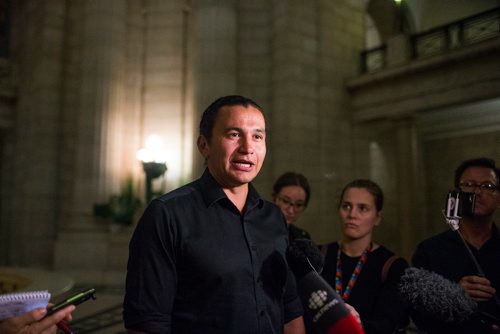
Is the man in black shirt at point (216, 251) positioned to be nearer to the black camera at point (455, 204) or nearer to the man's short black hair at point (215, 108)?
the man's short black hair at point (215, 108)

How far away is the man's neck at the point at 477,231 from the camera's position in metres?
2.46

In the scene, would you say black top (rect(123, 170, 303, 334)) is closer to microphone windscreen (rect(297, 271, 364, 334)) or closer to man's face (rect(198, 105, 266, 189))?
man's face (rect(198, 105, 266, 189))

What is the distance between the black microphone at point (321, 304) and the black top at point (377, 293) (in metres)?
0.96

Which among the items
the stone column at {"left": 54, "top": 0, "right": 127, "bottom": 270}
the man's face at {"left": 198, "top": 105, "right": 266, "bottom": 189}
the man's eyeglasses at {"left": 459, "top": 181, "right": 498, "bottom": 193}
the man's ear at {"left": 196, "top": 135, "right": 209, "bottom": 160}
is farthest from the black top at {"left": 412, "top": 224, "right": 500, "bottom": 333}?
the stone column at {"left": 54, "top": 0, "right": 127, "bottom": 270}

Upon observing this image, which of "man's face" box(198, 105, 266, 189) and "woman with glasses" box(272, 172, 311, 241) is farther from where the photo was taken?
"woman with glasses" box(272, 172, 311, 241)

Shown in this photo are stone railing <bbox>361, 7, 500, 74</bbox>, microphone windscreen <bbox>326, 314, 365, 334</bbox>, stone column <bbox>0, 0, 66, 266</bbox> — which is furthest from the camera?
stone column <bbox>0, 0, 66, 266</bbox>

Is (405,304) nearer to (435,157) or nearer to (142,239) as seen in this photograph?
→ (142,239)

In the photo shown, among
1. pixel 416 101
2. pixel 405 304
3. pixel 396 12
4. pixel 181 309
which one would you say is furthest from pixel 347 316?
pixel 396 12

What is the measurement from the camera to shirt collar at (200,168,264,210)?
5.23ft

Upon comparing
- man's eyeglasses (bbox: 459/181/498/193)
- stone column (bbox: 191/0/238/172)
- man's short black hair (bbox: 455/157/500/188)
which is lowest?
man's eyeglasses (bbox: 459/181/498/193)

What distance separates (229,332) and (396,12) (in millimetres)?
14157

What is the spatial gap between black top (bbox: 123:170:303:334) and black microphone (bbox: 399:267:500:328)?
0.86m

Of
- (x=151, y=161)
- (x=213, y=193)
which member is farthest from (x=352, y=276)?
(x=151, y=161)

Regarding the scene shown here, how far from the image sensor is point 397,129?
Result: 1042 centimetres
